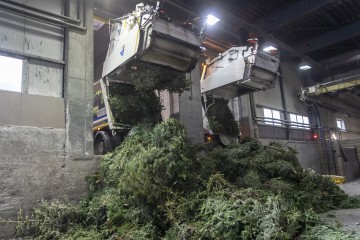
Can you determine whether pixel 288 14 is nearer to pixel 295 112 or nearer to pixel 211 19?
pixel 211 19

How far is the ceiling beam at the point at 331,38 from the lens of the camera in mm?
11312

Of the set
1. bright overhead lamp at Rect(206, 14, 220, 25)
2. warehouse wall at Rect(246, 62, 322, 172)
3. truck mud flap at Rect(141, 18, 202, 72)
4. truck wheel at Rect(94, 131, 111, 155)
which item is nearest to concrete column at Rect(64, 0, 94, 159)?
truck wheel at Rect(94, 131, 111, 155)

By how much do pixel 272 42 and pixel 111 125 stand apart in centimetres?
857

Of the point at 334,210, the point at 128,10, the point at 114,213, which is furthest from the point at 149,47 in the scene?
the point at 334,210

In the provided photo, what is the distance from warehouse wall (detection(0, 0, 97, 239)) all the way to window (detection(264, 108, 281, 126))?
8.60 metres

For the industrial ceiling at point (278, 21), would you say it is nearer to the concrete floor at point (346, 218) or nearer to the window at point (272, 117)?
the window at point (272, 117)

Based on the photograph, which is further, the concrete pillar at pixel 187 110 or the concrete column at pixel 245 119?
the concrete column at pixel 245 119

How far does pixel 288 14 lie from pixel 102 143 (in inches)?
328

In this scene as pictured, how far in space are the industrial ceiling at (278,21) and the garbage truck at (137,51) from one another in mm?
2422

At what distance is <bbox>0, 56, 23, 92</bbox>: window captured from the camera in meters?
5.21

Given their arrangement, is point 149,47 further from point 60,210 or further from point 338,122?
point 338,122

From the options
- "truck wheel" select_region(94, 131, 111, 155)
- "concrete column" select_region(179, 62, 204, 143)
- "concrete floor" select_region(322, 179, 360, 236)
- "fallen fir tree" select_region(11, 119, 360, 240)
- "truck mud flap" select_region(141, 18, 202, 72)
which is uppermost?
"truck mud flap" select_region(141, 18, 202, 72)

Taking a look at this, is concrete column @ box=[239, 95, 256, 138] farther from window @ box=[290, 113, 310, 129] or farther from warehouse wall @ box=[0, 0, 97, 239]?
warehouse wall @ box=[0, 0, 97, 239]

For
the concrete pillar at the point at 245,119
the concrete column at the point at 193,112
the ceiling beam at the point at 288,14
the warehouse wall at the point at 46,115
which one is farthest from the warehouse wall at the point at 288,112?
the warehouse wall at the point at 46,115
